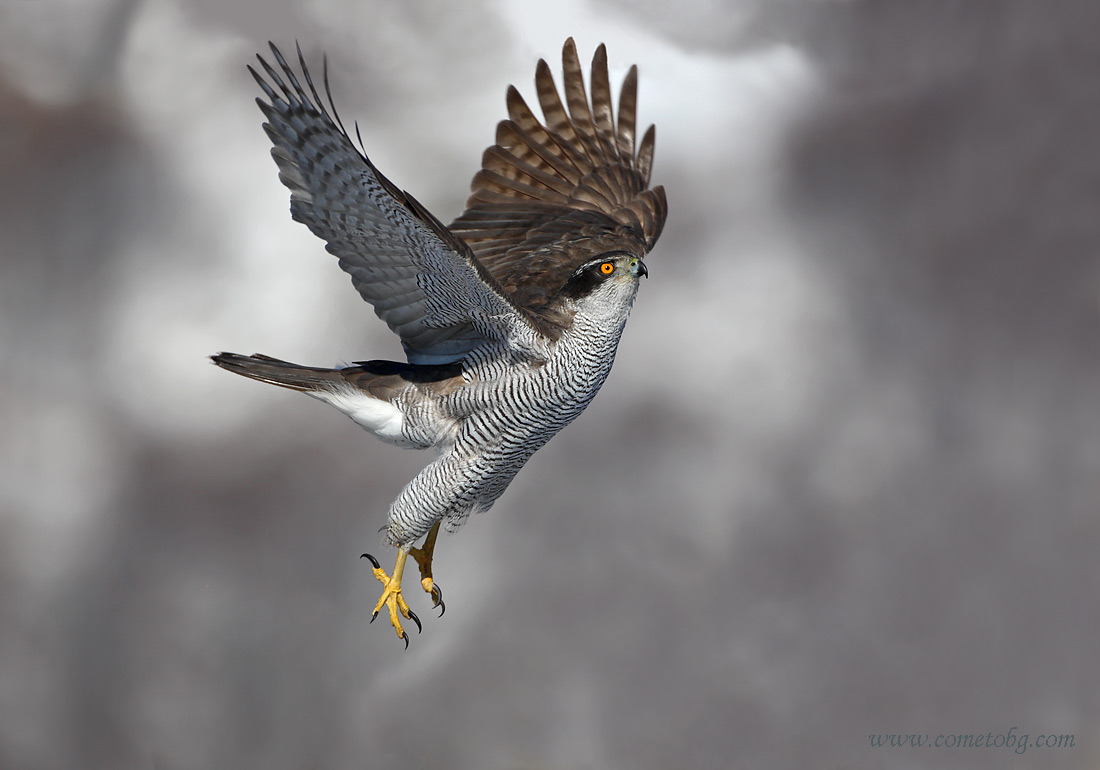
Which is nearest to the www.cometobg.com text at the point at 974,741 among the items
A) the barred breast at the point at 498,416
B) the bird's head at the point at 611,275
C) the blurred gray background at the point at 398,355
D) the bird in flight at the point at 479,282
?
the blurred gray background at the point at 398,355

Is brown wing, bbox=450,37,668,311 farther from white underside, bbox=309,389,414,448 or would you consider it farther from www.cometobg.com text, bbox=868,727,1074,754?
www.cometobg.com text, bbox=868,727,1074,754

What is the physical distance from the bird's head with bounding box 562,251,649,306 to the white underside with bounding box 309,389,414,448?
96 cm

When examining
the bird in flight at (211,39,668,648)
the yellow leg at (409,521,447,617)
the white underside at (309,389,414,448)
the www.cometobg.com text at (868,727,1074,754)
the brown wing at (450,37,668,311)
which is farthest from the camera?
the www.cometobg.com text at (868,727,1074,754)

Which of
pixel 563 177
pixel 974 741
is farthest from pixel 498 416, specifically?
pixel 974 741

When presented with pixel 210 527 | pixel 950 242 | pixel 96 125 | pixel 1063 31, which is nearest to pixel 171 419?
pixel 210 527

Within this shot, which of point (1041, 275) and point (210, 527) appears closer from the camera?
point (210, 527)

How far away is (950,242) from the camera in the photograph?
336 inches

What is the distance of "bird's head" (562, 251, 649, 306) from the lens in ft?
10.5

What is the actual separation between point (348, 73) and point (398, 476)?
3.49m

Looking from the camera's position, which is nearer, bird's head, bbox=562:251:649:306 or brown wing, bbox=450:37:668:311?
bird's head, bbox=562:251:649:306

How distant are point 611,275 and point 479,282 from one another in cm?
49

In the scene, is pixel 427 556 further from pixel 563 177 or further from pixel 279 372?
pixel 563 177

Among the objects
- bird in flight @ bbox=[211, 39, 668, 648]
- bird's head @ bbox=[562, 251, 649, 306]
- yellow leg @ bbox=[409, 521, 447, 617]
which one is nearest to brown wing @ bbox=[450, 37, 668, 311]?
bird in flight @ bbox=[211, 39, 668, 648]

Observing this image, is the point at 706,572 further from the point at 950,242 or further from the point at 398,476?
the point at 950,242
